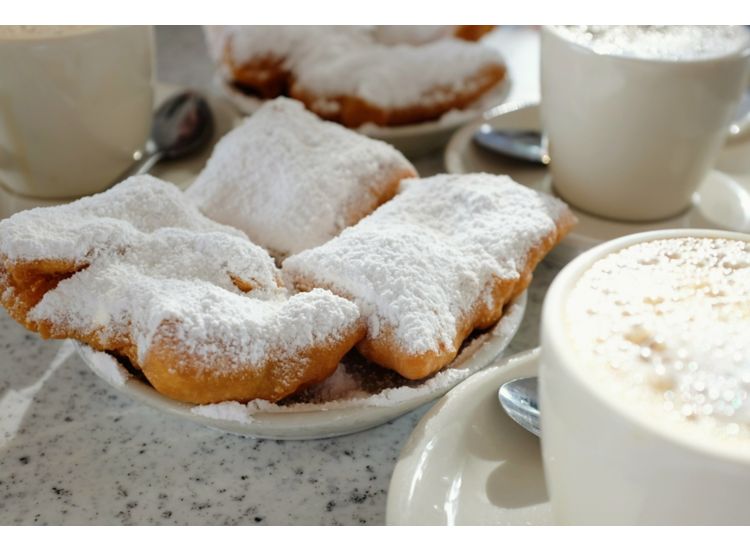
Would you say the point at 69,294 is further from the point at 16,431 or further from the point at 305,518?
the point at 305,518

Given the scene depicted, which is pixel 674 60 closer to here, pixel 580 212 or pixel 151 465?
pixel 580 212

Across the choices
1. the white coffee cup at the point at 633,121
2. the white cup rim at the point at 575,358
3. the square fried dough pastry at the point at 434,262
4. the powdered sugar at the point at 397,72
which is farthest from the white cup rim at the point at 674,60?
the white cup rim at the point at 575,358

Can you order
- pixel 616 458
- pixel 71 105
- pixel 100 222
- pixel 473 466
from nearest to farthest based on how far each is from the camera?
pixel 616 458 < pixel 473 466 < pixel 100 222 < pixel 71 105

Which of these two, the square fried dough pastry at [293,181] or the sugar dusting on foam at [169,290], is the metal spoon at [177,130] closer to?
the square fried dough pastry at [293,181]

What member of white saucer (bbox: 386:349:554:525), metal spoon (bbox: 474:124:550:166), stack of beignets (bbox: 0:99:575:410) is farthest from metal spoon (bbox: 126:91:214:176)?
white saucer (bbox: 386:349:554:525)

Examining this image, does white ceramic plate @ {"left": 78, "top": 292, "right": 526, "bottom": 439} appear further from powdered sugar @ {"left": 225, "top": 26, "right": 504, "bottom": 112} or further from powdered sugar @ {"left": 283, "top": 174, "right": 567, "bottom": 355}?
powdered sugar @ {"left": 225, "top": 26, "right": 504, "bottom": 112}

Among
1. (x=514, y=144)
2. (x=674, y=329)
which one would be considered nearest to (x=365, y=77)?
(x=514, y=144)
